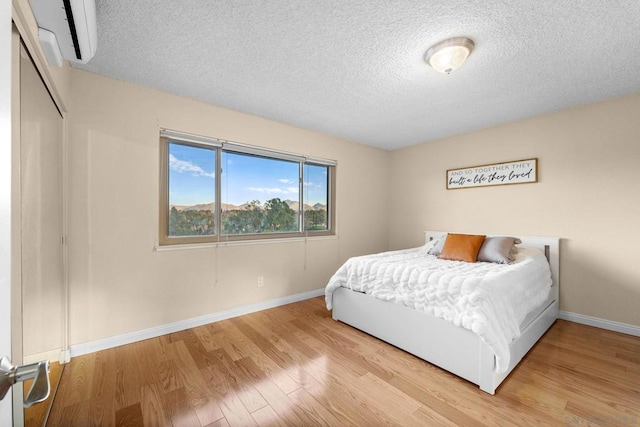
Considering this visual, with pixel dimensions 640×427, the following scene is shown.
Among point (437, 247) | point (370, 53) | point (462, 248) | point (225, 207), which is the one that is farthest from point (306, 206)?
point (370, 53)

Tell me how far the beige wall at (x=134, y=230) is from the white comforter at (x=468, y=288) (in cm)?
125

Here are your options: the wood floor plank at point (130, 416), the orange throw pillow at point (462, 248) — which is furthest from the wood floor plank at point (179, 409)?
the orange throw pillow at point (462, 248)

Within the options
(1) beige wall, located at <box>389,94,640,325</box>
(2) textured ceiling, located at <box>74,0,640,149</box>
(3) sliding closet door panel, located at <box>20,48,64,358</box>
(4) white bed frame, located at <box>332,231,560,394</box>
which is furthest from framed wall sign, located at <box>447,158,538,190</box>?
(3) sliding closet door panel, located at <box>20,48,64,358</box>

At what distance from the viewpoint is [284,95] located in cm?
266

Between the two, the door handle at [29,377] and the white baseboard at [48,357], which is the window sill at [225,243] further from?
the door handle at [29,377]

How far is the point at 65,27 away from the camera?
147 cm

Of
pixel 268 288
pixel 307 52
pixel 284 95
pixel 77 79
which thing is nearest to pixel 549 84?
pixel 307 52

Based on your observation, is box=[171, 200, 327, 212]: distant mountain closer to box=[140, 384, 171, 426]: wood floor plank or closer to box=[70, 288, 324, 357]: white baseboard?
box=[70, 288, 324, 357]: white baseboard

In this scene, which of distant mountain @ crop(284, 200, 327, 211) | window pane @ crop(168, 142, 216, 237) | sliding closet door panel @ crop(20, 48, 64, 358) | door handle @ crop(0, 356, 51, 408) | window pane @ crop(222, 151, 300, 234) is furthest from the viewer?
distant mountain @ crop(284, 200, 327, 211)

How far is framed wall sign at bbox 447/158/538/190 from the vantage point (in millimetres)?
3188

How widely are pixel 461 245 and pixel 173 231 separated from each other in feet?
10.0

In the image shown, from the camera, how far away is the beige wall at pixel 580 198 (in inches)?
104

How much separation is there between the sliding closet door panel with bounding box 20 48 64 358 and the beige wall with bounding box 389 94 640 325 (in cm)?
422

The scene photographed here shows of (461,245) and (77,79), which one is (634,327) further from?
(77,79)
